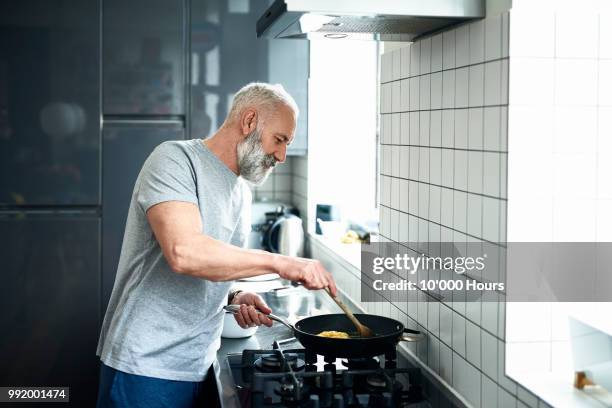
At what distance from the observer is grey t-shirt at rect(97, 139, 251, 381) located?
1.94 meters

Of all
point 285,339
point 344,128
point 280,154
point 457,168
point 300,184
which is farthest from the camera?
point 300,184

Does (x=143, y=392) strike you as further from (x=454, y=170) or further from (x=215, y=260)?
(x=454, y=170)

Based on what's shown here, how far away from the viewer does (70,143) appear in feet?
10.8

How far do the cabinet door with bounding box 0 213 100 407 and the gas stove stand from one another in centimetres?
152

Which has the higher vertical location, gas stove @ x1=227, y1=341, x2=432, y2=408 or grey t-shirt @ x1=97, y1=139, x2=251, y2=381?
grey t-shirt @ x1=97, y1=139, x2=251, y2=381

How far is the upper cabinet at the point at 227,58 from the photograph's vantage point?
3.40 metres

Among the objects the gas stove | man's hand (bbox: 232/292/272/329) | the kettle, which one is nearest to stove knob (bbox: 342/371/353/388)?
the gas stove

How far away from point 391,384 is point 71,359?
6.63 ft

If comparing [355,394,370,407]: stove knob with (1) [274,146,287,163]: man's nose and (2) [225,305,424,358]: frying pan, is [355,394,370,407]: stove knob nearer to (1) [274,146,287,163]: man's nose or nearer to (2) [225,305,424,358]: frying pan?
(2) [225,305,424,358]: frying pan

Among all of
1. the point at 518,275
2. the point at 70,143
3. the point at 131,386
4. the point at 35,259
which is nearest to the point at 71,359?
the point at 35,259

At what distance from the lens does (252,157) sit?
2008 millimetres

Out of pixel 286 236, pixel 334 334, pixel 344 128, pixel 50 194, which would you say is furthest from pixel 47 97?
pixel 334 334

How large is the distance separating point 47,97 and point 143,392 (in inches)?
68.9

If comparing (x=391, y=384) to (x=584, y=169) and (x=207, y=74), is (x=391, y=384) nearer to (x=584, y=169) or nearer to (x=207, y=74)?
(x=584, y=169)
